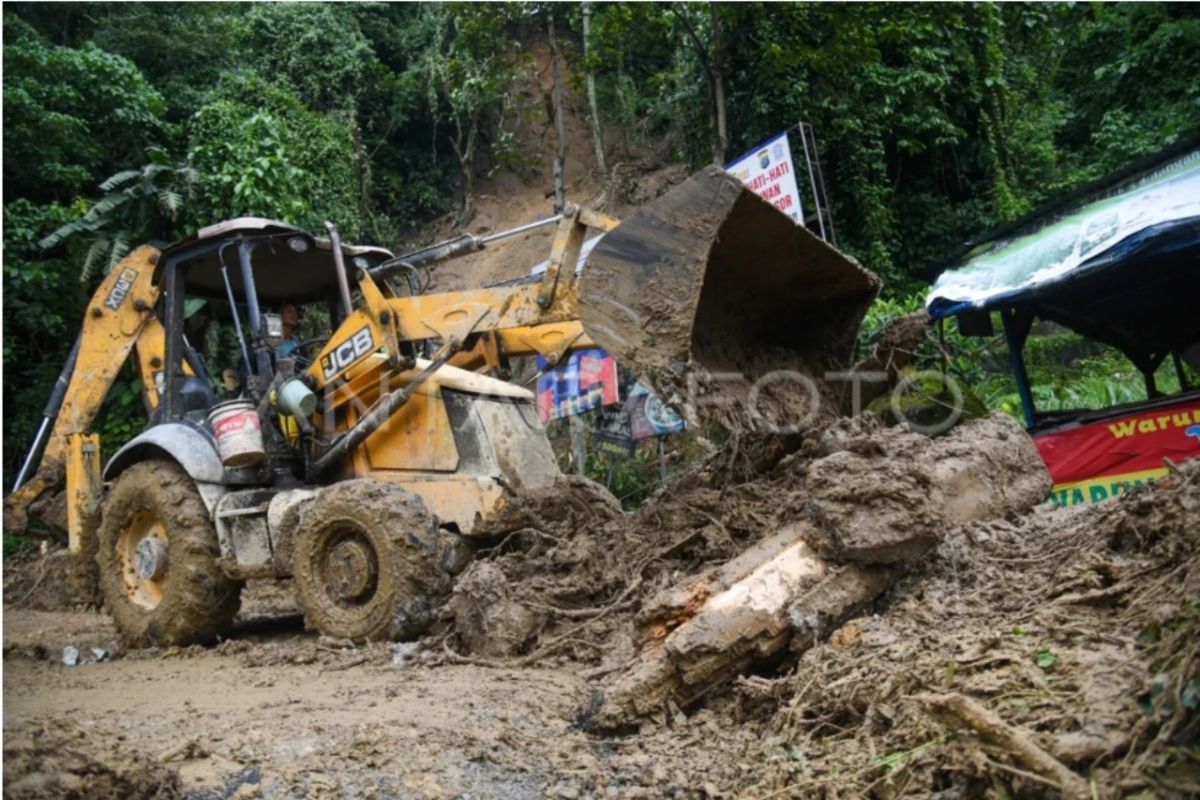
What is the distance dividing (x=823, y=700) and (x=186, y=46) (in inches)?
641

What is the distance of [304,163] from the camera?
1581 cm

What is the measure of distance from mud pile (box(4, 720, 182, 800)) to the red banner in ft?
21.2

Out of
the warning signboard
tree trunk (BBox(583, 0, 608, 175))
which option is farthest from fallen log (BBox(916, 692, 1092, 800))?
tree trunk (BBox(583, 0, 608, 175))

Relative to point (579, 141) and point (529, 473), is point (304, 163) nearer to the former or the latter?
point (579, 141)

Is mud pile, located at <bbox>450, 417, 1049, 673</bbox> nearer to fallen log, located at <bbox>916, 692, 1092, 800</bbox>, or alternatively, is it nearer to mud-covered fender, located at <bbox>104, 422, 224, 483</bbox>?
fallen log, located at <bbox>916, 692, 1092, 800</bbox>

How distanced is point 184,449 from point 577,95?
15.7 m

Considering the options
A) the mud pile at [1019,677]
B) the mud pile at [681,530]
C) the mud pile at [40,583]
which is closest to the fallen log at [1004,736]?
the mud pile at [1019,677]

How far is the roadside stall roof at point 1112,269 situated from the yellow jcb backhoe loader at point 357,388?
305cm

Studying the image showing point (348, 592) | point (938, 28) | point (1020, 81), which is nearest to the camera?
point (348, 592)

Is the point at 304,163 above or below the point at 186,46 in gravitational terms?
below

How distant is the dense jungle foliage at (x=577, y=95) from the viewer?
42.0ft

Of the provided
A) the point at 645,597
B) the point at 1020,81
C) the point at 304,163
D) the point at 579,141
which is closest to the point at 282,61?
the point at 304,163

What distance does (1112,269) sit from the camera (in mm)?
7449

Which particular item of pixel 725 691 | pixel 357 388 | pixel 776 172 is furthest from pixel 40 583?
pixel 725 691
